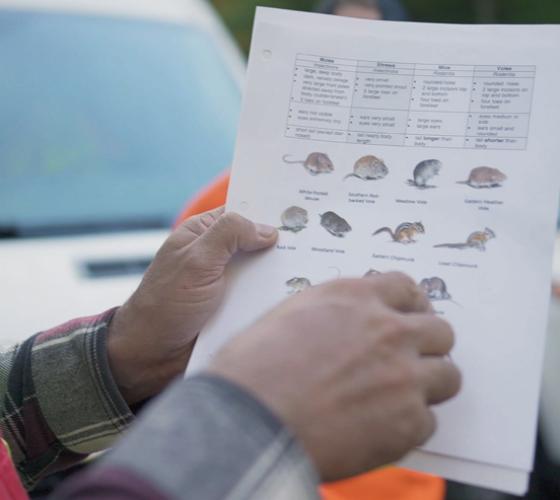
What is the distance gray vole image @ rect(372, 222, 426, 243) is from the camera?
123 centimetres

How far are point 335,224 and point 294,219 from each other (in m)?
0.06

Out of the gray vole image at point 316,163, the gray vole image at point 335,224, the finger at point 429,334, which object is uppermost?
the gray vole image at point 316,163

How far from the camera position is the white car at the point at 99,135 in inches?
105

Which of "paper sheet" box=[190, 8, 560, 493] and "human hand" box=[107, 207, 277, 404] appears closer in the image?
"paper sheet" box=[190, 8, 560, 493]

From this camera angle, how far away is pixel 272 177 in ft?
4.36

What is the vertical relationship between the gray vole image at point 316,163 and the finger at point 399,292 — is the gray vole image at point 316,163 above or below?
Result: above

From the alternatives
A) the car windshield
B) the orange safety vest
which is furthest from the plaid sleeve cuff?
the car windshield

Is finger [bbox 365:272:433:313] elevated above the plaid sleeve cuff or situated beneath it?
elevated above

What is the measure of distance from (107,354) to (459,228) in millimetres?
573

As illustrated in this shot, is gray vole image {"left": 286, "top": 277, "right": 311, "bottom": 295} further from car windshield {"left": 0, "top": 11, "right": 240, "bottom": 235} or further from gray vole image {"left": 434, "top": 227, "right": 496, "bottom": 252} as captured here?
car windshield {"left": 0, "top": 11, "right": 240, "bottom": 235}

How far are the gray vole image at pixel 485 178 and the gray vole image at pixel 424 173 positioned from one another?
0.14ft

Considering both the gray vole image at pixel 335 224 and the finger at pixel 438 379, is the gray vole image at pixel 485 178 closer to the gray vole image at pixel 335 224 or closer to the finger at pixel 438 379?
the gray vole image at pixel 335 224

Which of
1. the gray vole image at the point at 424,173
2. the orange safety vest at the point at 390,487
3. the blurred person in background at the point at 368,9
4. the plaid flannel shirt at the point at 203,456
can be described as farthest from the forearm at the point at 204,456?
the blurred person in background at the point at 368,9

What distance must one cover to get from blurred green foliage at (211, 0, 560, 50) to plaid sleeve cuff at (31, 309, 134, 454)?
→ 7419 millimetres
